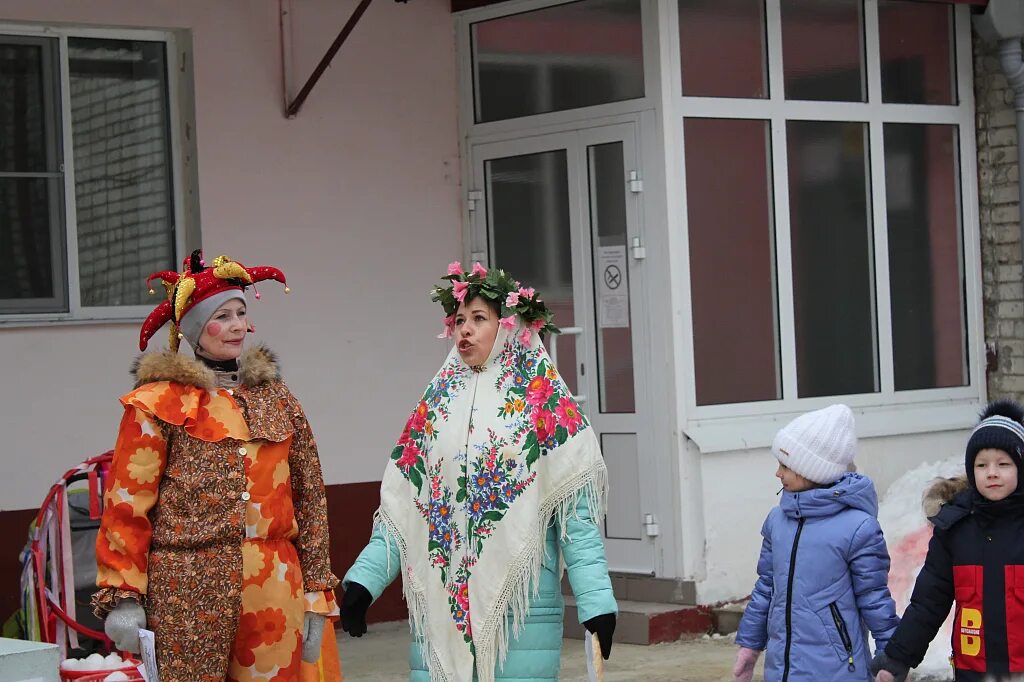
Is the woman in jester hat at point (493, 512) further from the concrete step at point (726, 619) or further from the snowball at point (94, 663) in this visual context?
the concrete step at point (726, 619)

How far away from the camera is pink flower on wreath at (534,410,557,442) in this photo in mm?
4848

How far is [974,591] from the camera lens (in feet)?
14.7

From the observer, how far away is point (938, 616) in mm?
4543

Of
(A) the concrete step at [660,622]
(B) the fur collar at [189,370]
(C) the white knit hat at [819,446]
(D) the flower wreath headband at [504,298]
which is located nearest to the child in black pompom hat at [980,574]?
(C) the white knit hat at [819,446]

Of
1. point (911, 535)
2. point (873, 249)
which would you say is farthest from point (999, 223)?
point (911, 535)

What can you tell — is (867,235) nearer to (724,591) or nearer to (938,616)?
(724,591)

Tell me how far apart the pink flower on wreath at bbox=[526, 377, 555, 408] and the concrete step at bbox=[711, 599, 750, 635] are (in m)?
3.36

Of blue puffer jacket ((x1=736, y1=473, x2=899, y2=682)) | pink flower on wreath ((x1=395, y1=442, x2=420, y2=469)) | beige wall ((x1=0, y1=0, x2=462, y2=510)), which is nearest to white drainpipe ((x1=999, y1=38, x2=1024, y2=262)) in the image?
beige wall ((x1=0, y1=0, x2=462, y2=510))

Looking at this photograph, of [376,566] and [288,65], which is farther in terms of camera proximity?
[288,65]

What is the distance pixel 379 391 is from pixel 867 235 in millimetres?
2913

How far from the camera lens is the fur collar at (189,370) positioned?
4672 millimetres

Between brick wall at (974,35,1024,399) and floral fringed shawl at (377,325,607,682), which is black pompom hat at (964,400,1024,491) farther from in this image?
brick wall at (974,35,1024,399)

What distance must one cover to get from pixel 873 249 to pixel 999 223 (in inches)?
33.9

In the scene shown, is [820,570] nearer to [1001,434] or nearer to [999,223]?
[1001,434]
